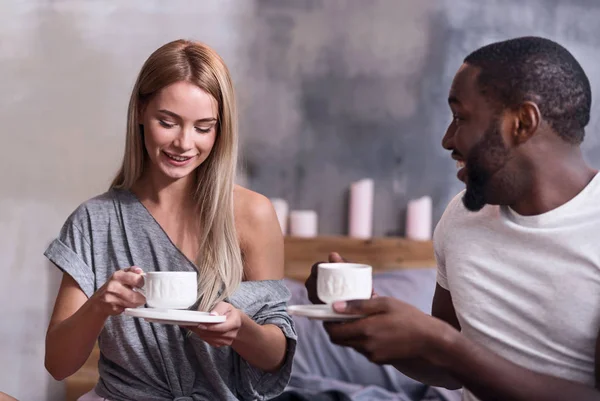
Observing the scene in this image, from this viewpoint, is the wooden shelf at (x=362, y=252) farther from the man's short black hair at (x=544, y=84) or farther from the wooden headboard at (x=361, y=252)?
the man's short black hair at (x=544, y=84)

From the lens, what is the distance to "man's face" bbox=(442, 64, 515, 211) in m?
1.28

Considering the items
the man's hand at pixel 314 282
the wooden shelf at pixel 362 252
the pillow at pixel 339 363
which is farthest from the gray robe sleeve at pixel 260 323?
the wooden shelf at pixel 362 252

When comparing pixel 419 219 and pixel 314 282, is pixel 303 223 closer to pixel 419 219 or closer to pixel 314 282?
pixel 419 219

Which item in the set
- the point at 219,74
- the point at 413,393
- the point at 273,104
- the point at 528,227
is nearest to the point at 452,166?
the point at 273,104

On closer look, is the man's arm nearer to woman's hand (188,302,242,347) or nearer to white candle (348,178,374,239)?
woman's hand (188,302,242,347)

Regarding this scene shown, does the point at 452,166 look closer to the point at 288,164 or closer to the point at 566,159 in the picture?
the point at 288,164

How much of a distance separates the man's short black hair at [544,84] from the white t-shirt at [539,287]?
4.7 inches

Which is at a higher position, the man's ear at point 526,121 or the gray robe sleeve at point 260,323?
the man's ear at point 526,121

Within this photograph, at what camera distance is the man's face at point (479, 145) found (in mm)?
1278

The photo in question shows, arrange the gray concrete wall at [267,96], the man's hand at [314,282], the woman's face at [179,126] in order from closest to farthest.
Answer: the man's hand at [314,282] → the woman's face at [179,126] → the gray concrete wall at [267,96]

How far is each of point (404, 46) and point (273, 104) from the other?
1.89 ft

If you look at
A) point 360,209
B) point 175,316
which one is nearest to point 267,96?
point 360,209

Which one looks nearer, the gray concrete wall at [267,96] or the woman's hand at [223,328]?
the woman's hand at [223,328]

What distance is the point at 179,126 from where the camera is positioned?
1.67m
